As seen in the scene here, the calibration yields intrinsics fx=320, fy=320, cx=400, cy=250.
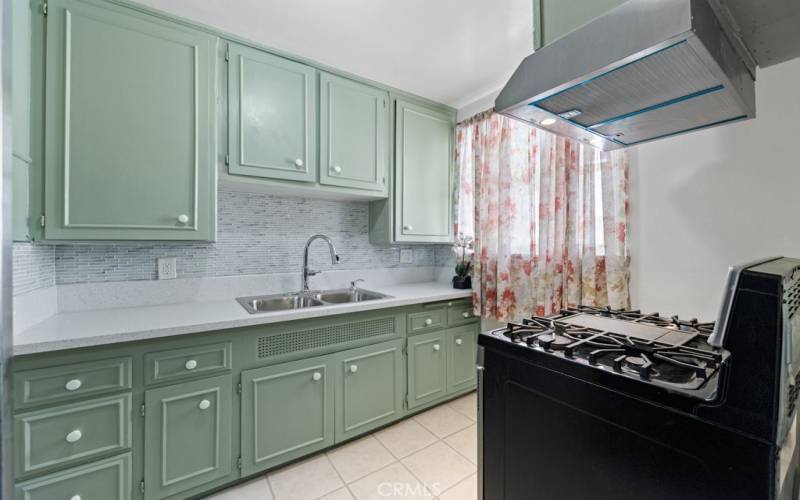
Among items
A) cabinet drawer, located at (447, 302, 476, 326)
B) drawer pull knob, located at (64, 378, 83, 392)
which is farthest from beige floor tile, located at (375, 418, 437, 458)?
drawer pull knob, located at (64, 378, 83, 392)

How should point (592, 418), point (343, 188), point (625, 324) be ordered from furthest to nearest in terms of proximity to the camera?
point (343, 188)
point (625, 324)
point (592, 418)

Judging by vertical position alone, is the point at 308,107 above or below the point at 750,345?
above

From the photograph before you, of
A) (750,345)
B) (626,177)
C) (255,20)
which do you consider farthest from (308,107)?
(750,345)

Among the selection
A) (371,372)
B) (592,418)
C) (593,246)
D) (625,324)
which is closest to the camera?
(592,418)

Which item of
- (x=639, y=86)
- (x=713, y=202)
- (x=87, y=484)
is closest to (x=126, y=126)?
(x=87, y=484)

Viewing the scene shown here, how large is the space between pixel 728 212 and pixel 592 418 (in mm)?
1149

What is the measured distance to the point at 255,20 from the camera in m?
1.73

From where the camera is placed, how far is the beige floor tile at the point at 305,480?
5.22 feet

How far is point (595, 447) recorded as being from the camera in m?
0.81

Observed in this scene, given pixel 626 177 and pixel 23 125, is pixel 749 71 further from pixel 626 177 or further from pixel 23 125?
pixel 23 125

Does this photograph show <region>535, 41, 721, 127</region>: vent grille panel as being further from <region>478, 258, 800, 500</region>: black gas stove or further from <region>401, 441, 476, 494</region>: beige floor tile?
<region>401, 441, 476, 494</region>: beige floor tile

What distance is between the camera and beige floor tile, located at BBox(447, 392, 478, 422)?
233cm

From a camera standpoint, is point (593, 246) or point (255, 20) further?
point (593, 246)

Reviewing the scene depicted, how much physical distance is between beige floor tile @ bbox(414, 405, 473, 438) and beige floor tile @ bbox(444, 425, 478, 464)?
42 millimetres
